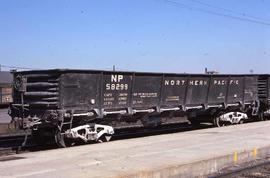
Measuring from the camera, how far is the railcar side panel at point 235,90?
21719mm

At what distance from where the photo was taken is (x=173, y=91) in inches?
723

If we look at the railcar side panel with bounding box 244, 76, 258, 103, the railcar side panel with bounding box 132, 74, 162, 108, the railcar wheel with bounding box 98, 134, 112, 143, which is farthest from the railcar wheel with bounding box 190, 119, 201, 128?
the railcar wheel with bounding box 98, 134, 112, 143

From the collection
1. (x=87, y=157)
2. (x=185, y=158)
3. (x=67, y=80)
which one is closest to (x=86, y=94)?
(x=67, y=80)

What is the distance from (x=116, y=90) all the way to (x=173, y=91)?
127 inches

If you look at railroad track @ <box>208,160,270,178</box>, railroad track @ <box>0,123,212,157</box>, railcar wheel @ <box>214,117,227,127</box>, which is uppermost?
railcar wheel @ <box>214,117,227,127</box>

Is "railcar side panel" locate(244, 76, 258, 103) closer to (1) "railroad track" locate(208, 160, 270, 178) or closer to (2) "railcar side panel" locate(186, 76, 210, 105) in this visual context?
(2) "railcar side panel" locate(186, 76, 210, 105)

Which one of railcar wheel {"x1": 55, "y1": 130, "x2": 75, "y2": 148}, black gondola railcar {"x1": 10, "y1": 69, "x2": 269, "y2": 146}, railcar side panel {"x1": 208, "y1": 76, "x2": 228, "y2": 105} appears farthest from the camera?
railcar side panel {"x1": 208, "y1": 76, "x2": 228, "y2": 105}

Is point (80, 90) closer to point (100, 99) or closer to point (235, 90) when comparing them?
point (100, 99)

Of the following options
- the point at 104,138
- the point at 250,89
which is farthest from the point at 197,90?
the point at 104,138

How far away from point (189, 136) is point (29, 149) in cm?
519

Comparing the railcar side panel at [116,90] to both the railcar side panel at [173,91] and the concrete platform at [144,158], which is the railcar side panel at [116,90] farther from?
the railcar side panel at [173,91]

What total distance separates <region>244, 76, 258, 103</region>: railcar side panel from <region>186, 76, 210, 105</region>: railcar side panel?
3.45 meters

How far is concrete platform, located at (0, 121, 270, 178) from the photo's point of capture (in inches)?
383

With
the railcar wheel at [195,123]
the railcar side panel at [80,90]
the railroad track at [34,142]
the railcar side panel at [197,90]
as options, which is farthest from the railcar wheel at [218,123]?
the railcar side panel at [80,90]
